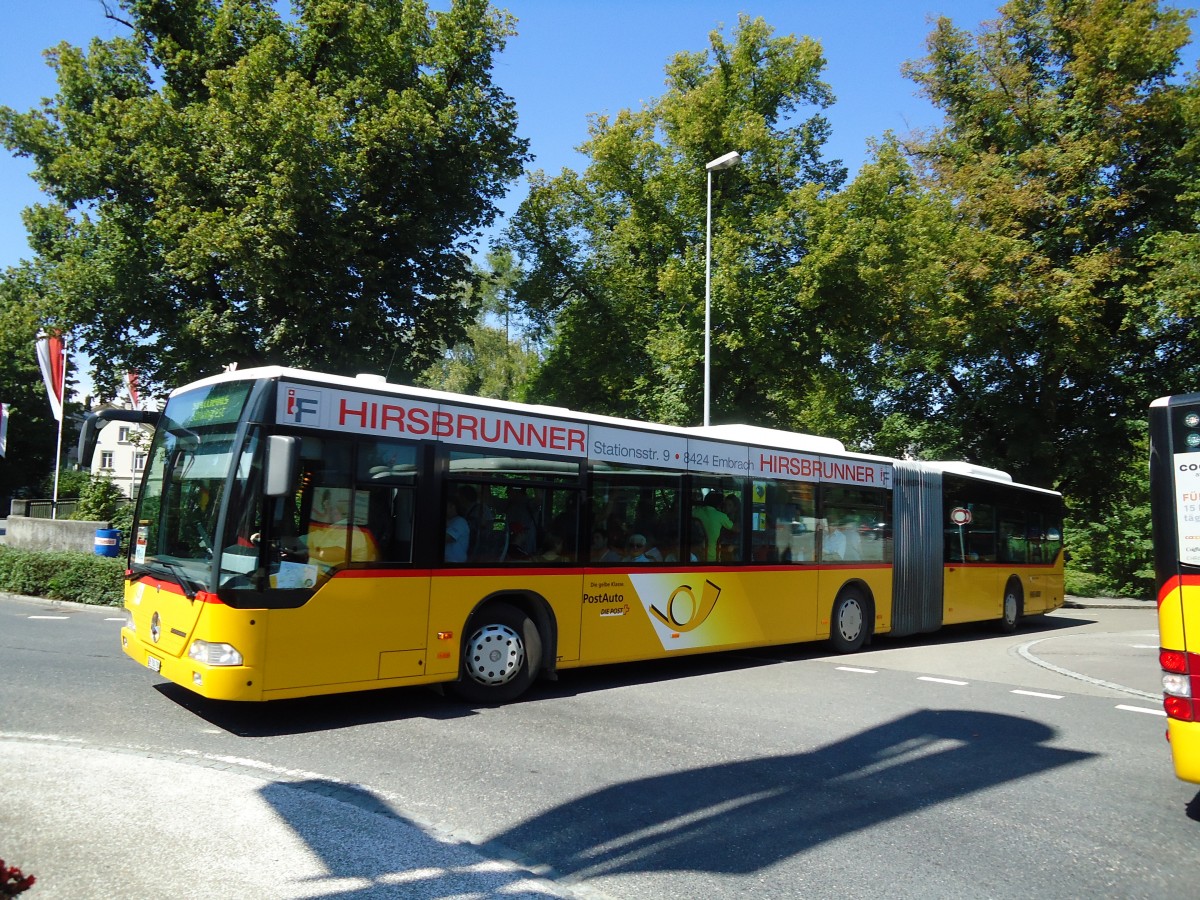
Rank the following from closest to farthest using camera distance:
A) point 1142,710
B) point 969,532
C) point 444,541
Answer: point 444,541 → point 1142,710 → point 969,532

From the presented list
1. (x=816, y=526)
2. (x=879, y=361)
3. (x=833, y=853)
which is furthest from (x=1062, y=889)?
(x=879, y=361)

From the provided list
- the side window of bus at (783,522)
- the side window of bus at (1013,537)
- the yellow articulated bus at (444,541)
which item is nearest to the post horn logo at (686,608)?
the yellow articulated bus at (444,541)

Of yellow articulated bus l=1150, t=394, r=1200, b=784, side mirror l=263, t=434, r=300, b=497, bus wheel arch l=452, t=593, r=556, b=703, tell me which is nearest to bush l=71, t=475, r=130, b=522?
bus wheel arch l=452, t=593, r=556, b=703

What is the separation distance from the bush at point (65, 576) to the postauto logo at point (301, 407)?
1129cm

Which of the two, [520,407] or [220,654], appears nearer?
[220,654]

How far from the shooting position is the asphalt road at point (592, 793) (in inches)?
169

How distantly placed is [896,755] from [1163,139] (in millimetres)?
24906

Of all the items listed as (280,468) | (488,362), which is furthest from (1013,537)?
(488,362)

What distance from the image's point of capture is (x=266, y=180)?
753 inches

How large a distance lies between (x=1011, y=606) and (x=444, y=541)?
44.7 ft

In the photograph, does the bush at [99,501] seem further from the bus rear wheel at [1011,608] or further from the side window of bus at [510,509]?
the bus rear wheel at [1011,608]

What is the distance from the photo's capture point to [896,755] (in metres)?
6.99

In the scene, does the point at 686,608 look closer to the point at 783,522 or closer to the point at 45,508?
the point at 783,522

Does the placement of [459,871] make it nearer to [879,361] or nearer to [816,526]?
[816,526]
